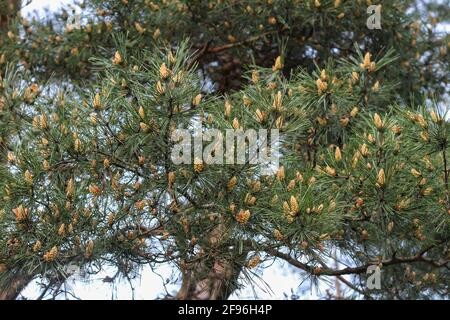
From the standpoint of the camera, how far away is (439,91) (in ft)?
10.6

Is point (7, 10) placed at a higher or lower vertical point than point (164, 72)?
higher

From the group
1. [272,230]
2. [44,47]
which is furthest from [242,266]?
[44,47]

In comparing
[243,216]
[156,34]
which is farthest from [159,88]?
[156,34]

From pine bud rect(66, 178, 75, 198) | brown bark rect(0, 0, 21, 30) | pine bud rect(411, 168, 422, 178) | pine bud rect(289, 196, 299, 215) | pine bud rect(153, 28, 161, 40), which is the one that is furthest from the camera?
brown bark rect(0, 0, 21, 30)

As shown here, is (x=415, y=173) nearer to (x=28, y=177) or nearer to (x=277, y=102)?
(x=277, y=102)

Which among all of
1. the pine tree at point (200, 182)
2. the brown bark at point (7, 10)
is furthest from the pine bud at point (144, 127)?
the brown bark at point (7, 10)

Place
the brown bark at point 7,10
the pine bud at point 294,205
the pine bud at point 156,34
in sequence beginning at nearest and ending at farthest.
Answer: the pine bud at point 294,205 < the pine bud at point 156,34 < the brown bark at point 7,10

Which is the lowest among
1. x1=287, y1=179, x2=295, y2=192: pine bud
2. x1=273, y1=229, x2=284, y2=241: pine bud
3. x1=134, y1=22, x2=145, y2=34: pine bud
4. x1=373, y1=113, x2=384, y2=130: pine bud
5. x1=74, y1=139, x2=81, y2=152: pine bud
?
x1=273, y1=229, x2=284, y2=241: pine bud

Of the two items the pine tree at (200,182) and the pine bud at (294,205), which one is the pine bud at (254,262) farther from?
the pine bud at (294,205)

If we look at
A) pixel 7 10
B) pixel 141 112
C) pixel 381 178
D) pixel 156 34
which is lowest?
pixel 381 178

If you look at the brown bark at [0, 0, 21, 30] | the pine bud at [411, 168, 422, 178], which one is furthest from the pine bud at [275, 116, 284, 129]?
the brown bark at [0, 0, 21, 30]

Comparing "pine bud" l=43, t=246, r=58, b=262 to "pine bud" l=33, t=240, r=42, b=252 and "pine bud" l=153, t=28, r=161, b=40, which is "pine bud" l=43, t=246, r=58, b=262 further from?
"pine bud" l=153, t=28, r=161, b=40
